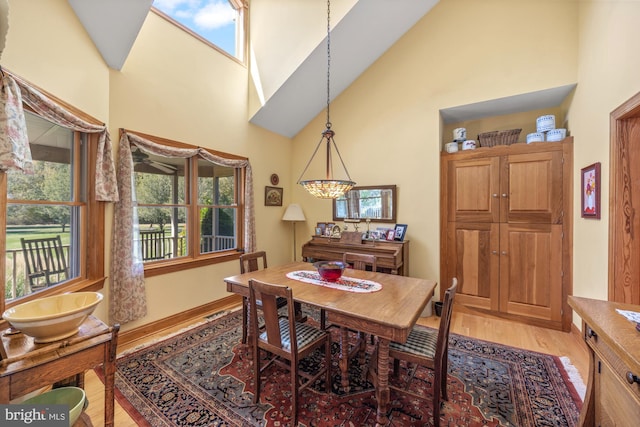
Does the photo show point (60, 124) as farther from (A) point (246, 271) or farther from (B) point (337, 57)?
(B) point (337, 57)

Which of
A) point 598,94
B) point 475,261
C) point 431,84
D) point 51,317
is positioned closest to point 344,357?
point 51,317

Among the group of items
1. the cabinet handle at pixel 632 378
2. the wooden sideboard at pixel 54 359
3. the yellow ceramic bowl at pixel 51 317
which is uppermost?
the yellow ceramic bowl at pixel 51 317

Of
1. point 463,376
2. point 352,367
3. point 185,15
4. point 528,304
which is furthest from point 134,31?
point 528,304

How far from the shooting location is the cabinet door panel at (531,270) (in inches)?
115

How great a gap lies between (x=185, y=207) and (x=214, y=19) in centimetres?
253

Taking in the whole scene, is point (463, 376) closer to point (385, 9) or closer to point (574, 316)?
point (574, 316)

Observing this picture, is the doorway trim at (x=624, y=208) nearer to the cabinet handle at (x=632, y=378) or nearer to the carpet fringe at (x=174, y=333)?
the cabinet handle at (x=632, y=378)

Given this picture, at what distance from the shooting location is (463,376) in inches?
82.2

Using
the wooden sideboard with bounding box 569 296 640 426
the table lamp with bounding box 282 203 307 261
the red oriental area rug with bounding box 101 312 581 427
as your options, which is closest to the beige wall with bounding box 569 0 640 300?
the red oriental area rug with bounding box 101 312 581 427

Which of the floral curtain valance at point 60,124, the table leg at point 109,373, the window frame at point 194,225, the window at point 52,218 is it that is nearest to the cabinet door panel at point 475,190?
the window frame at point 194,225

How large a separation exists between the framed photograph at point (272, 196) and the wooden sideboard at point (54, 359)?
9.41 ft

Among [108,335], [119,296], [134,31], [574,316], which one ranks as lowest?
[574,316]

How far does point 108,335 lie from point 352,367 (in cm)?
173

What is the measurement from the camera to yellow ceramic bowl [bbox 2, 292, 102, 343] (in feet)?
3.89
